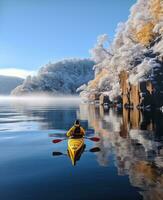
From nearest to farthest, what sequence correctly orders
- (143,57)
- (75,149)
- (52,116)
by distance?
(75,149) < (143,57) < (52,116)

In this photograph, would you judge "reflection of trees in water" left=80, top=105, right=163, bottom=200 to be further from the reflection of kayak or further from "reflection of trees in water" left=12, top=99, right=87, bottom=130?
"reflection of trees in water" left=12, top=99, right=87, bottom=130

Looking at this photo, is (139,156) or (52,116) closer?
(139,156)

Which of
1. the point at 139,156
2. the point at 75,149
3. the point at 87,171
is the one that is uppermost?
the point at 75,149

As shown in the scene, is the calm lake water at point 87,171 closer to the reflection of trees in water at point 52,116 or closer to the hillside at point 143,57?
the reflection of trees in water at point 52,116

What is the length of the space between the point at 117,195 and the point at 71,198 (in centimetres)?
169

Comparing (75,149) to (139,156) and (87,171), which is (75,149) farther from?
(139,156)

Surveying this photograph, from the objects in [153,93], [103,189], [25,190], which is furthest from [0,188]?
[153,93]

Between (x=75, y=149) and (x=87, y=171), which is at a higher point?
(x=75, y=149)

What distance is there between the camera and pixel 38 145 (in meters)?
23.5

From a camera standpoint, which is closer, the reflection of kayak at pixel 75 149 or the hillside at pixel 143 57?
the reflection of kayak at pixel 75 149

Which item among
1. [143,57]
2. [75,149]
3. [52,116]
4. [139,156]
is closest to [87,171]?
[75,149]

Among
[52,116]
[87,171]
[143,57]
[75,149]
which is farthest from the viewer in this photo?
[52,116]

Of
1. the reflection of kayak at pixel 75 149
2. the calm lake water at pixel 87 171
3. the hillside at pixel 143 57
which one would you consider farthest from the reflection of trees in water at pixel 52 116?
the reflection of kayak at pixel 75 149

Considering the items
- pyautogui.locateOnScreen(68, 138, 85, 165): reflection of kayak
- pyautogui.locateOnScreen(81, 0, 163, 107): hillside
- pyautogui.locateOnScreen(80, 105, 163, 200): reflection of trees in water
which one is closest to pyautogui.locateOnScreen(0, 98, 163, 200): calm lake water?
pyautogui.locateOnScreen(80, 105, 163, 200): reflection of trees in water
